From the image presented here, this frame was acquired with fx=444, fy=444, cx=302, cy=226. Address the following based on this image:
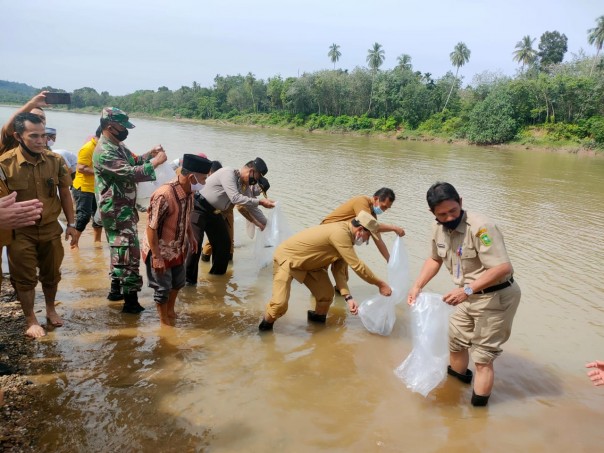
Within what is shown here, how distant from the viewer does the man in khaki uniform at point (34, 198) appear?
11.5 ft

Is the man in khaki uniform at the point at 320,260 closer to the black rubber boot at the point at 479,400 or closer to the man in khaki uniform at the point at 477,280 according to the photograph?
the man in khaki uniform at the point at 477,280

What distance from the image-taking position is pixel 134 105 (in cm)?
10956

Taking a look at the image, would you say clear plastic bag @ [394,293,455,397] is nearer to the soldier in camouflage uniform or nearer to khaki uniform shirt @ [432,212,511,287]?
khaki uniform shirt @ [432,212,511,287]

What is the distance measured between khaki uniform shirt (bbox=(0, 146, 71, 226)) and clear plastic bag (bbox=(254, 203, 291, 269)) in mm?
2689

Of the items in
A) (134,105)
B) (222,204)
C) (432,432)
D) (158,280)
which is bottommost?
(432,432)

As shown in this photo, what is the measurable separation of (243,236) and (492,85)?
49.7 m

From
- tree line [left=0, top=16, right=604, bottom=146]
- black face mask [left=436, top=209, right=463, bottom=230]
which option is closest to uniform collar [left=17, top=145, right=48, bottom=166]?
black face mask [left=436, top=209, right=463, bottom=230]

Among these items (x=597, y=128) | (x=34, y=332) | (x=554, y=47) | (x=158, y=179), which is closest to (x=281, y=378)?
(x=34, y=332)

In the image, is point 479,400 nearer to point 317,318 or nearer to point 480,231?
point 480,231

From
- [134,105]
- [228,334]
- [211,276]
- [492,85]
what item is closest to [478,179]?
[211,276]

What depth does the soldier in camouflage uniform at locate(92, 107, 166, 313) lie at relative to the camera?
13.0ft

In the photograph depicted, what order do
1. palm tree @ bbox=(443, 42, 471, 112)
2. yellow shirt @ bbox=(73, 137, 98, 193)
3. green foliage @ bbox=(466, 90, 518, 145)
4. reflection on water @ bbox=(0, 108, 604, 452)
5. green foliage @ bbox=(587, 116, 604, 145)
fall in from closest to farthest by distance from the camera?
reflection on water @ bbox=(0, 108, 604, 452), yellow shirt @ bbox=(73, 137, 98, 193), green foliage @ bbox=(587, 116, 604, 145), green foliage @ bbox=(466, 90, 518, 145), palm tree @ bbox=(443, 42, 471, 112)

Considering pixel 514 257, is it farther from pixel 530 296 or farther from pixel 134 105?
pixel 134 105

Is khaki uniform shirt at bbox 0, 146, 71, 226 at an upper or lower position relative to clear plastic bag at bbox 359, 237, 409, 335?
upper
